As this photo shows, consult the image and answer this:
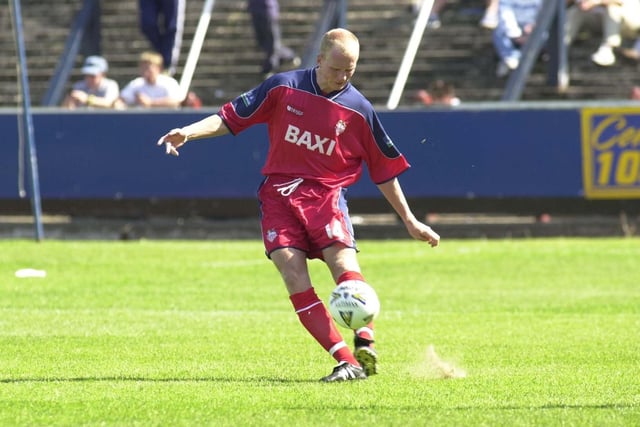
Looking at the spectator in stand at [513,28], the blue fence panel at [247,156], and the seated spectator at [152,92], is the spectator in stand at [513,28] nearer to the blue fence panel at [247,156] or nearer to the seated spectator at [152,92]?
the blue fence panel at [247,156]

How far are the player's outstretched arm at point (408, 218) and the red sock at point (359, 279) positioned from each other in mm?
488

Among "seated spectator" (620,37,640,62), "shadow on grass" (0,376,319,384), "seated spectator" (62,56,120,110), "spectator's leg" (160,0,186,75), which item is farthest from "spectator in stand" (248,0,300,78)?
"shadow on grass" (0,376,319,384)

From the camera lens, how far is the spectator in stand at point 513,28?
79.5 feet

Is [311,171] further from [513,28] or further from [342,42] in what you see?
[513,28]

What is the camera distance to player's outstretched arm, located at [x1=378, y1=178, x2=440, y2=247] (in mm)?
8883

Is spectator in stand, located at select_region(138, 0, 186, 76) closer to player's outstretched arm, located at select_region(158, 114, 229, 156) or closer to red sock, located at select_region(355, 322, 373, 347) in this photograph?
player's outstretched arm, located at select_region(158, 114, 229, 156)

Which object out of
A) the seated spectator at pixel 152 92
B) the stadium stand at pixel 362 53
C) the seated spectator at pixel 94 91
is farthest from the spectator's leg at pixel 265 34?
the seated spectator at pixel 94 91

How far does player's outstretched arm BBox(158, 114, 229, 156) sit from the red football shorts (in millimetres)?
467

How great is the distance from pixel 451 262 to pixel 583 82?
7391 millimetres

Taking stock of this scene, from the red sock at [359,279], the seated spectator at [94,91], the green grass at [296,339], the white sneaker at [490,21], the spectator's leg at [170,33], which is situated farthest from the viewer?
the white sneaker at [490,21]

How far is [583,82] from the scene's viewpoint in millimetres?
24859

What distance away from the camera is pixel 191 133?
8.48 meters

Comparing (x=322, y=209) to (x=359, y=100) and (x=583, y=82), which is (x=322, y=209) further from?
(x=583, y=82)

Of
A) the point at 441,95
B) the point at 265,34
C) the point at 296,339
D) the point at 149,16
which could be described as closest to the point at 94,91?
the point at 149,16
